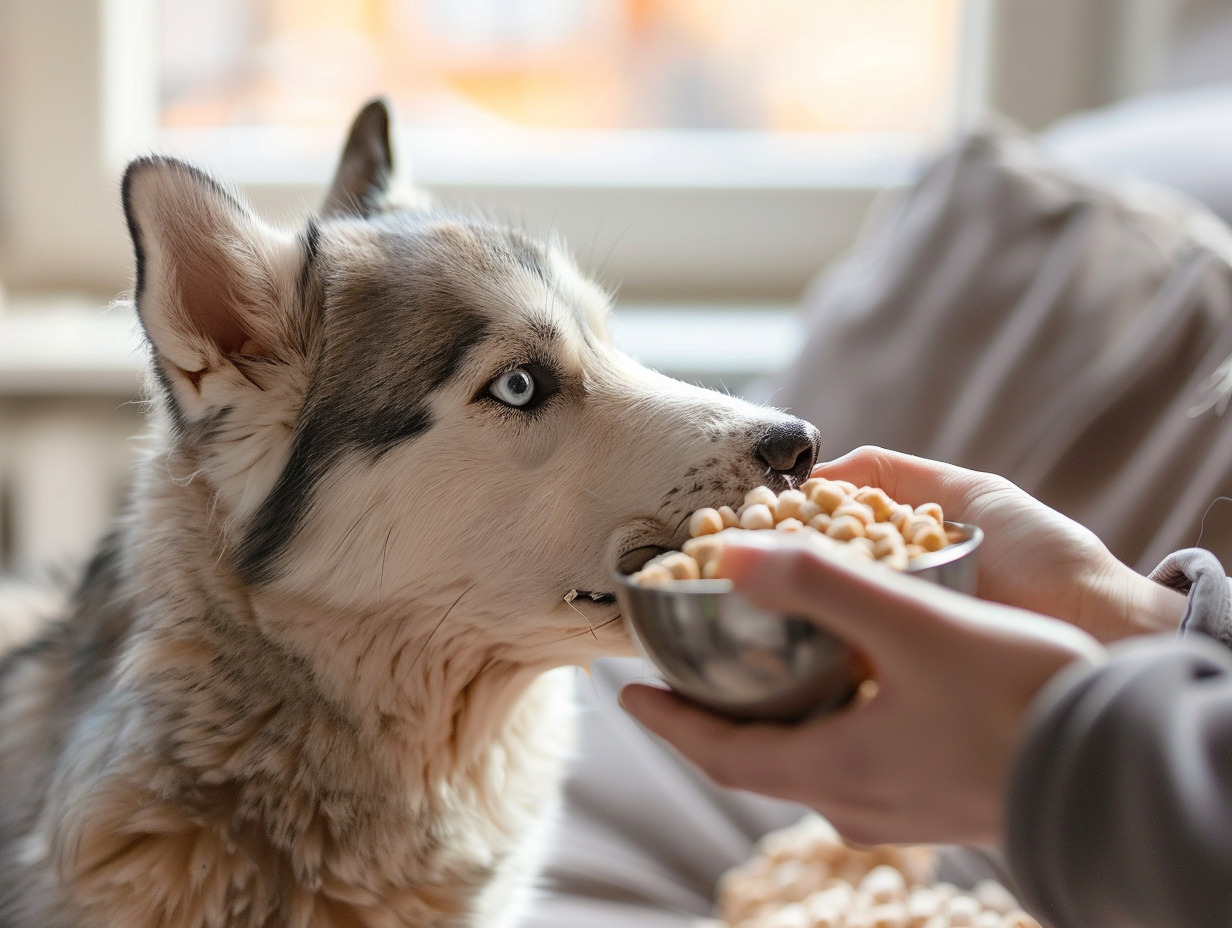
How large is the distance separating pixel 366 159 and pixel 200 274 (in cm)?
45

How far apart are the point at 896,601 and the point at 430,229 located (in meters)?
0.71

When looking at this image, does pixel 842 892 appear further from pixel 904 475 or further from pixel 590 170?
pixel 590 170

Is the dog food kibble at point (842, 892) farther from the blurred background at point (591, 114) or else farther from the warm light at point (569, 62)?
the warm light at point (569, 62)

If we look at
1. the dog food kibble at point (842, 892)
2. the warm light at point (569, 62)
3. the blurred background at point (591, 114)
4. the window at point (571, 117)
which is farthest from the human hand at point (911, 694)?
the warm light at point (569, 62)

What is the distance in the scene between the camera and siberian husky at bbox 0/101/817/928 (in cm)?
99

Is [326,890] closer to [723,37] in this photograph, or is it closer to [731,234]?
[731,234]

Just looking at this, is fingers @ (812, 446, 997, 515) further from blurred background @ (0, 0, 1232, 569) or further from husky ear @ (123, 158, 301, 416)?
blurred background @ (0, 0, 1232, 569)

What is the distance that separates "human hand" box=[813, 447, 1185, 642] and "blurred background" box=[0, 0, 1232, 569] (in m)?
1.24

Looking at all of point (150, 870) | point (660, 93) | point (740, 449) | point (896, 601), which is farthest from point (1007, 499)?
point (660, 93)

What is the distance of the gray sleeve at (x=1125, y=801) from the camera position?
61 centimetres

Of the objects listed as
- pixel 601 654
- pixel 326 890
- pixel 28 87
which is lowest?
pixel 326 890

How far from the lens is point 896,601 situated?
648 millimetres

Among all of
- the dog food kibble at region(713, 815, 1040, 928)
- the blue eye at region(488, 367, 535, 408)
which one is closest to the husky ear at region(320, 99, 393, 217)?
the blue eye at region(488, 367, 535, 408)

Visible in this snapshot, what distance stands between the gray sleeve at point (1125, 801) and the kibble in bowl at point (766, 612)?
13cm
